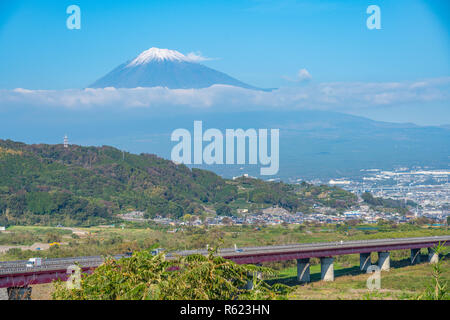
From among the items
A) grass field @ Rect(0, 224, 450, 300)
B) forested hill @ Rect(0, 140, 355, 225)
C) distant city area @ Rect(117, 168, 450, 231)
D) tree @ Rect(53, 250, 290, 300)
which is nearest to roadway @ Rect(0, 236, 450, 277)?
grass field @ Rect(0, 224, 450, 300)

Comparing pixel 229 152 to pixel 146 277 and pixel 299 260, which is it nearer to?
pixel 299 260

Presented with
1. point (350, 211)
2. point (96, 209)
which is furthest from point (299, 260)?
point (350, 211)

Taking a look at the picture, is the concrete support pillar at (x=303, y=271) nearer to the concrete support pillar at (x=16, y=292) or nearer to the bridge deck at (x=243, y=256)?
the bridge deck at (x=243, y=256)

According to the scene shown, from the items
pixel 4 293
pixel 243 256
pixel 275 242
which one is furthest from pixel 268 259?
pixel 275 242

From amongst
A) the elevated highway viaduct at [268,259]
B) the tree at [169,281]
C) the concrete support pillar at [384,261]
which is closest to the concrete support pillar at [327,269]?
the elevated highway viaduct at [268,259]

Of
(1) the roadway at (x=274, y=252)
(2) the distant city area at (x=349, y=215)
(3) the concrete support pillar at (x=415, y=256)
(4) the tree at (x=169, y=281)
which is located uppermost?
(4) the tree at (x=169, y=281)

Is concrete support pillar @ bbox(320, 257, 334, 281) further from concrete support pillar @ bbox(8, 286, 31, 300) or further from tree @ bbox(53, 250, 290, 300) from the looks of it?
tree @ bbox(53, 250, 290, 300)
